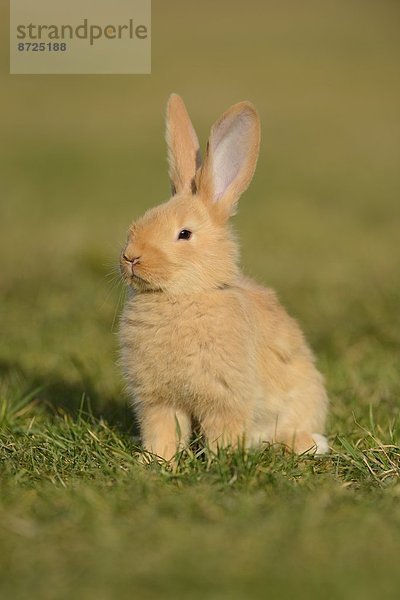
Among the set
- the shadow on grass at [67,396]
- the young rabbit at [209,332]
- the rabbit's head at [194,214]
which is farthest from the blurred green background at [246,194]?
the rabbit's head at [194,214]

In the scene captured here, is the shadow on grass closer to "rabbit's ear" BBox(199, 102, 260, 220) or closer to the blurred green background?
the blurred green background

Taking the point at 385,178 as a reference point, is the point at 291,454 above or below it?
below

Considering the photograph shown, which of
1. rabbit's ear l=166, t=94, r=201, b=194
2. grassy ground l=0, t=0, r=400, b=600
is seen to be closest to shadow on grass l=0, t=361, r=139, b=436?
grassy ground l=0, t=0, r=400, b=600

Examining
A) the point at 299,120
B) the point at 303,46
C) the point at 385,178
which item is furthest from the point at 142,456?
the point at 303,46

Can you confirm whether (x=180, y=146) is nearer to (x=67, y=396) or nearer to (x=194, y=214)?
(x=194, y=214)

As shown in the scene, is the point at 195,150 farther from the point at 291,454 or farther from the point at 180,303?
the point at 291,454

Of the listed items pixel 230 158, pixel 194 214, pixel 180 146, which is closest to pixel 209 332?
pixel 194 214
